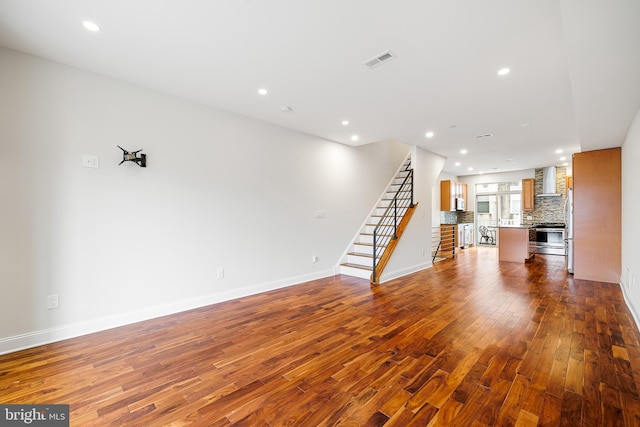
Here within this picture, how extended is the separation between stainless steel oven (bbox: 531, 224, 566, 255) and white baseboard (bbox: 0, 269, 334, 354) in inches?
333

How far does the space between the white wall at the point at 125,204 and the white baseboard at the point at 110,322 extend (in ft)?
0.03

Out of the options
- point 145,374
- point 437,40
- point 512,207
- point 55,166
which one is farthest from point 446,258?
point 55,166

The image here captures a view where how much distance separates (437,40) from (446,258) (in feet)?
21.5

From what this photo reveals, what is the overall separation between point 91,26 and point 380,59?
94.2 inches

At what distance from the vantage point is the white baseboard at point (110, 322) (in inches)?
97.5

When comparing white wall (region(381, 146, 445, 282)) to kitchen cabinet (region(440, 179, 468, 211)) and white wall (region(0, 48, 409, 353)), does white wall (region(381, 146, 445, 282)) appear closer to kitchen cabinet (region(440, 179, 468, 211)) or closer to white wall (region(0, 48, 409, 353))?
white wall (region(0, 48, 409, 353))

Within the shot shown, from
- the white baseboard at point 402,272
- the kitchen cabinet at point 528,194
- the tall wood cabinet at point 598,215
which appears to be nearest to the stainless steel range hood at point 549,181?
the kitchen cabinet at point 528,194

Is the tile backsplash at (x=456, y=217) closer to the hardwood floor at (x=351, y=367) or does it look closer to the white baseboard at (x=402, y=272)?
the white baseboard at (x=402, y=272)

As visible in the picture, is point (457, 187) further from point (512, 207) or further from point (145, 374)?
point (145, 374)

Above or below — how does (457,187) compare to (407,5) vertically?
below

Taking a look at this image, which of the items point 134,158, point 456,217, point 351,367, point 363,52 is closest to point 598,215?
point 456,217

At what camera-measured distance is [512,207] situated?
9.86 m

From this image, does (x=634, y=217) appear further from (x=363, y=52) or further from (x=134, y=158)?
(x=134, y=158)

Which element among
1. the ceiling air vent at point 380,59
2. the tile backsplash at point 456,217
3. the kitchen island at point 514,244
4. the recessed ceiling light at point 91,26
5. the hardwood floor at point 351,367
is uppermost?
the recessed ceiling light at point 91,26
